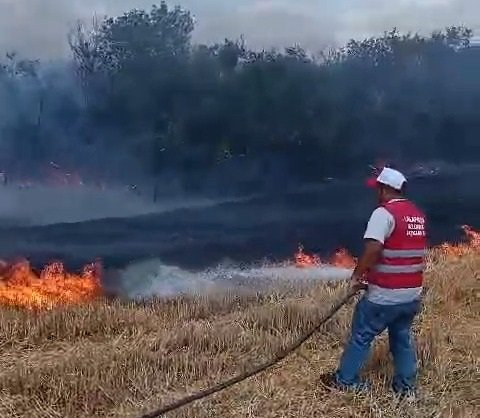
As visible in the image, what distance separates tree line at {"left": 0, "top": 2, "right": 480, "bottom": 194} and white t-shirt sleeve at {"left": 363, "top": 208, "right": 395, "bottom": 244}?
8746 millimetres

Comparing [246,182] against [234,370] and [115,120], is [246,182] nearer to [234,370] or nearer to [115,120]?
[115,120]

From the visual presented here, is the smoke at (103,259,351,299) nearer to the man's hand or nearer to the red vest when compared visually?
the man's hand

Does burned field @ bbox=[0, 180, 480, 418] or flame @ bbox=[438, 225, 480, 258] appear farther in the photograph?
flame @ bbox=[438, 225, 480, 258]

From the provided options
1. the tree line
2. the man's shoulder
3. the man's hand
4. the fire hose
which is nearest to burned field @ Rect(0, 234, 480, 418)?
the fire hose

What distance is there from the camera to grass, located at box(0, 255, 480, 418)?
5516mm

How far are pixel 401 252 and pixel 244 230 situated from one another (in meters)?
8.52

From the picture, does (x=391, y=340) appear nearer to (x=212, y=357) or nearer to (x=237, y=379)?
(x=237, y=379)

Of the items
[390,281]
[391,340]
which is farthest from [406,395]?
[390,281]

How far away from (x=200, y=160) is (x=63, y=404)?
29.3ft

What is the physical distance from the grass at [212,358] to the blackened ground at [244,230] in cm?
405

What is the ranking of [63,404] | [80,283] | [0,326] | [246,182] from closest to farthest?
[63,404] < [0,326] < [80,283] < [246,182]

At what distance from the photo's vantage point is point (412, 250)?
552cm

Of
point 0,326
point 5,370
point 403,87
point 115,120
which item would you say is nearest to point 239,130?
point 115,120

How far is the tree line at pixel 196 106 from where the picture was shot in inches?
529
